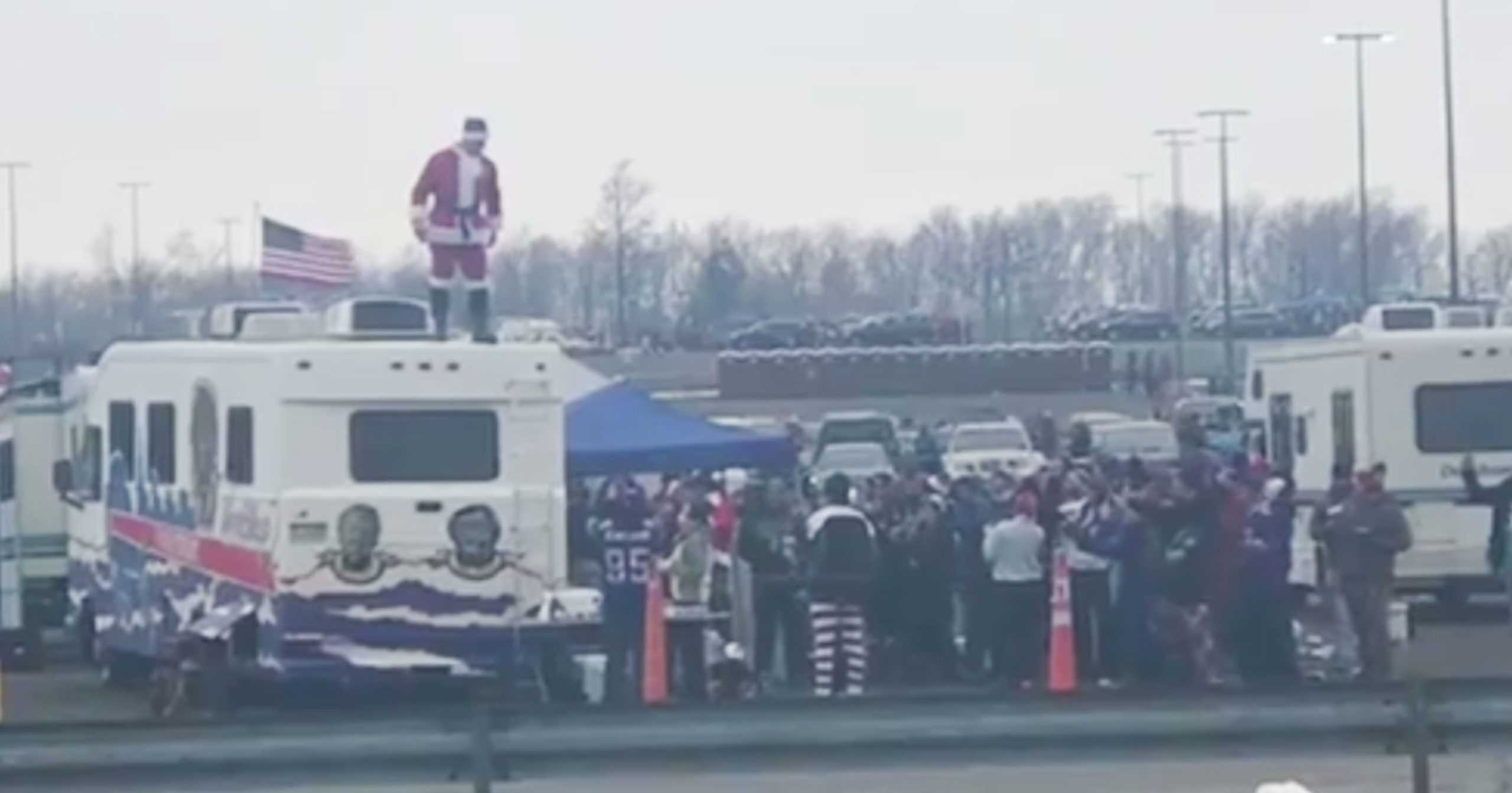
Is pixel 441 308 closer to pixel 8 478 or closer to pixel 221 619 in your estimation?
pixel 221 619

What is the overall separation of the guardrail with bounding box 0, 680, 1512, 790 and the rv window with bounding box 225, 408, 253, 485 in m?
9.75

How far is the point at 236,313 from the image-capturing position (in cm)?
2506

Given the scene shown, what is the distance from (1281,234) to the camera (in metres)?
183

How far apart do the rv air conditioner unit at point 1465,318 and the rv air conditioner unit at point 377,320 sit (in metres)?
11.7

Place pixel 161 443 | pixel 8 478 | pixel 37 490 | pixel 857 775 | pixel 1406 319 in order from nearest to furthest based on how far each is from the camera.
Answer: pixel 857 775 < pixel 161 443 < pixel 8 478 < pixel 37 490 < pixel 1406 319

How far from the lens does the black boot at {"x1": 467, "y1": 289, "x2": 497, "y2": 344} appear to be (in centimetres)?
2548

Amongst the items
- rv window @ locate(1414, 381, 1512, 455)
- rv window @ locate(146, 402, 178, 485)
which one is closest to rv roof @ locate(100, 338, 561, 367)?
rv window @ locate(146, 402, 178, 485)

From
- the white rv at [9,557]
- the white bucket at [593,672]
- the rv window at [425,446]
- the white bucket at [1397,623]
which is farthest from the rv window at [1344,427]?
the white rv at [9,557]

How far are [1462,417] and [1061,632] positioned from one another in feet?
26.0

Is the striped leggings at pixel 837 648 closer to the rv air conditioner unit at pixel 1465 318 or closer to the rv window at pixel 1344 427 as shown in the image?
the rv window at pixel 1344 427

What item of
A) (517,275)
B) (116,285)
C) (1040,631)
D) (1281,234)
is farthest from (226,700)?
(1281,234)

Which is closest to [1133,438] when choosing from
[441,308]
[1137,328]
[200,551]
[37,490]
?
[37,490]

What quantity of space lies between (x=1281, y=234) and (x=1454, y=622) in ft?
499

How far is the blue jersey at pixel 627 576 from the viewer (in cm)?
2459
